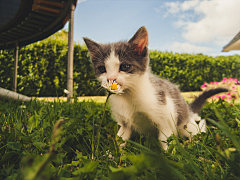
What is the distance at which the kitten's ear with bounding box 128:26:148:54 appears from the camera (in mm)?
1573

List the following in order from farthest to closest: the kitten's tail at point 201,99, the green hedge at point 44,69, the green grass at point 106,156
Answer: the green hedge at point 44,69
the kitten's tail at point 201,99
the green grass at point 106,156

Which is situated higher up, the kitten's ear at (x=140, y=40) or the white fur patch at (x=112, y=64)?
the kitten's ear at (x=140, y=40)

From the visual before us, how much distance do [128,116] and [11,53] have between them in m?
6.88

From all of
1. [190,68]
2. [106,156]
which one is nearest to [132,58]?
[106,156]

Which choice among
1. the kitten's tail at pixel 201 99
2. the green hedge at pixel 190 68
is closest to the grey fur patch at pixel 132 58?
the kitten's tail at pixel 201 99

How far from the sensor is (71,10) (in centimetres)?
350

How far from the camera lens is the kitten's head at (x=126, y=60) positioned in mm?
1481

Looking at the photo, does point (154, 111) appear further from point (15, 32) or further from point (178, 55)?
point (178, 55)

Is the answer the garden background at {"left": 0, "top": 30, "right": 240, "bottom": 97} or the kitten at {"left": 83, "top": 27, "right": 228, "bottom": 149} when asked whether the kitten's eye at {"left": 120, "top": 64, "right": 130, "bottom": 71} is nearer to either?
the kitten at {"left": 83, "top": 27, "right": 228, "bottom": 149}

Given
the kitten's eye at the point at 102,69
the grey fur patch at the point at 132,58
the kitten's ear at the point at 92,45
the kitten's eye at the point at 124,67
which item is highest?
the kitten's ear at the point at 92,45

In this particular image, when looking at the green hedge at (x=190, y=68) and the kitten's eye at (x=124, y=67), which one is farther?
the green hedge at (x=190, y=68)

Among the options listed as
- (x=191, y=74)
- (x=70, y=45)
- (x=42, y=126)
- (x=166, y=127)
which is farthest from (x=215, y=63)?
(x=42, y=126)

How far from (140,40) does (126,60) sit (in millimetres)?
274

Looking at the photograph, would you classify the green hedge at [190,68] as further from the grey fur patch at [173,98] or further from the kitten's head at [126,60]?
the kitten's head at [126,60]
